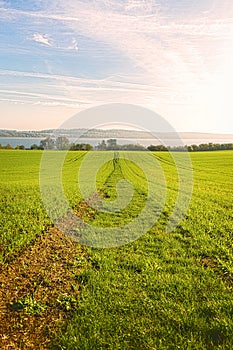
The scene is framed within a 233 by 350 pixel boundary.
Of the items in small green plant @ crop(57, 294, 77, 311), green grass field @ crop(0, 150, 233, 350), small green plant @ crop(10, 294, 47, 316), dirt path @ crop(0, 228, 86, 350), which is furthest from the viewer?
small green plant @ crop(57, 294, 77, 311)

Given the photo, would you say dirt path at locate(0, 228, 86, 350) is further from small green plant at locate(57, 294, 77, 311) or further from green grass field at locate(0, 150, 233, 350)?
green grass field at locate(0, 150, 233, 350)

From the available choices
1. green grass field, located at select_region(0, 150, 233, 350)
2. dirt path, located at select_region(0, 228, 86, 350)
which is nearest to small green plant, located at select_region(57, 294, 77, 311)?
dirt path, located at select_region(0, 228, 86, 350)

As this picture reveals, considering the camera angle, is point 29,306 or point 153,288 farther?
point 153,288

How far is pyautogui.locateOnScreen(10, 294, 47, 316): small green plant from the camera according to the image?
263 inches

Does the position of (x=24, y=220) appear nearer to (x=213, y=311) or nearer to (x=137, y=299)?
(x=137, y=299)

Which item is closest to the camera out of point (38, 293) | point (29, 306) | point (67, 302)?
point (29, 306)

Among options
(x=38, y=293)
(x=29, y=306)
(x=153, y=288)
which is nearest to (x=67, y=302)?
(x=29, y=306)

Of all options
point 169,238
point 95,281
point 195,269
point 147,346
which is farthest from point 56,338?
point 169,238

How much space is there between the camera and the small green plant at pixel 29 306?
668 centimetres

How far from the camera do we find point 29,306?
6.84 m

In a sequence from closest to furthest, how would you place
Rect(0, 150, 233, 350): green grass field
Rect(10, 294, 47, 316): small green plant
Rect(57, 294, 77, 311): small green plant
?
1. Rect(0, 150, 233, 350): green grass field
2. Rect(10, 294, 47, 316): small green plant
3. Rect(57, 294, 77, 311): small green plant

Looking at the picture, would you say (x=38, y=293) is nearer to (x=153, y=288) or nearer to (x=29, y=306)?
(x=29, y=306)

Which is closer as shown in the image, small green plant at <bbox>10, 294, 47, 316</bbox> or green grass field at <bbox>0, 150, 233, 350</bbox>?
green grass field at <bbox>0, 150, 233, 350</bbox>

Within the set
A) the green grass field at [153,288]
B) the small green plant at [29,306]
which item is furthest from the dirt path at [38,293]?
the green grass field at [153,288]
